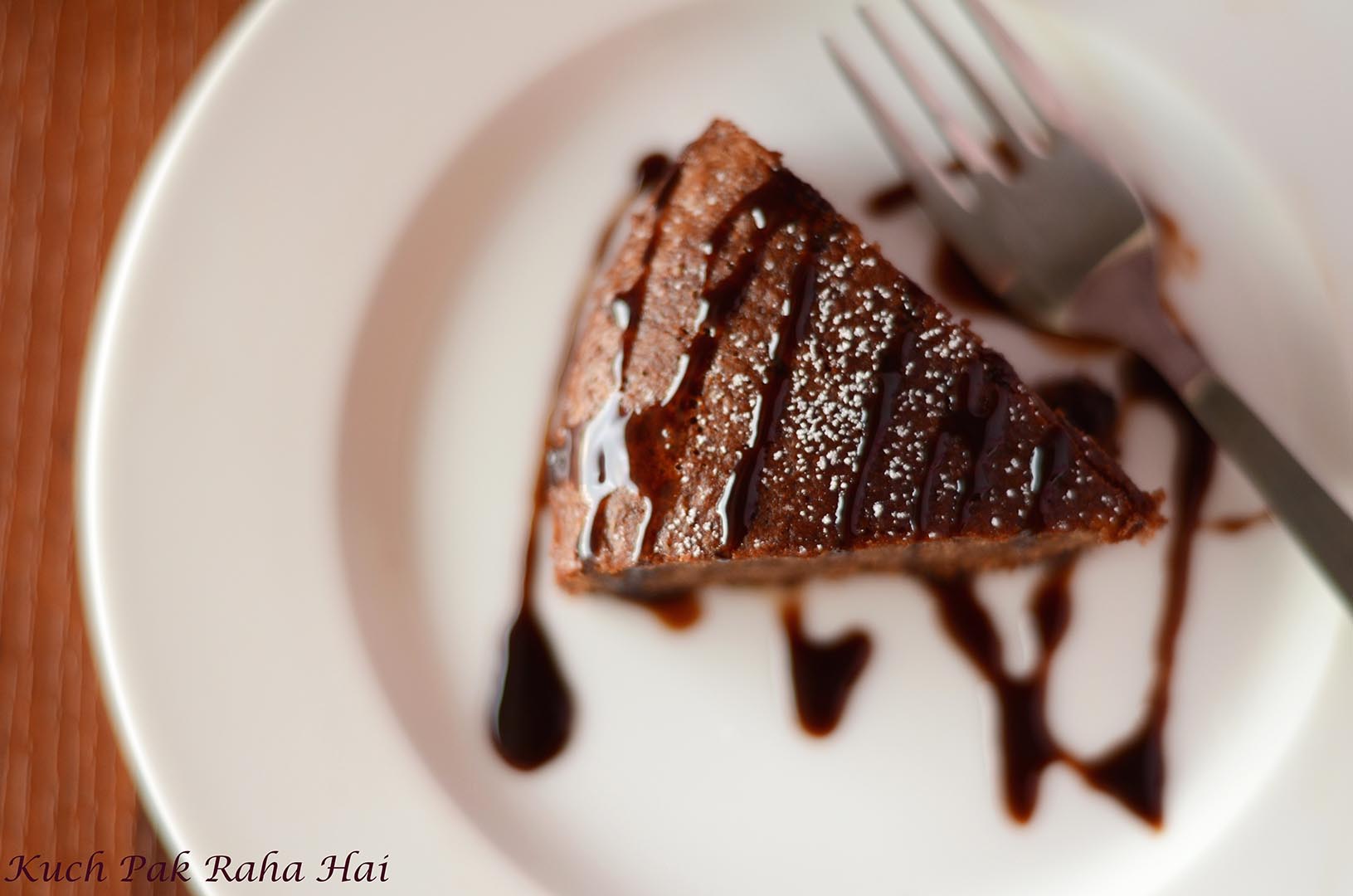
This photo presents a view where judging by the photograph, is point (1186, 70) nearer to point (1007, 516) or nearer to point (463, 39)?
point (1007, 516)

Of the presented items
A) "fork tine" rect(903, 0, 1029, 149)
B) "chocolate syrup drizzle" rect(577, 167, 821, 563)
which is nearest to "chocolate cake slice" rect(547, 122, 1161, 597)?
"chocolate syrup drizzle" rect(577, 167, 821, 563)

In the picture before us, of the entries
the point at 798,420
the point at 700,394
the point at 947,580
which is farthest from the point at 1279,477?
the point at 700,394

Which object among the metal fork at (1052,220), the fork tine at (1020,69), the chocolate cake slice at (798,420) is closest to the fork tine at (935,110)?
the metal fork at (1052,220)

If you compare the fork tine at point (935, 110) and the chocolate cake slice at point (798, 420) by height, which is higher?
the fork tine at point (935, 110)

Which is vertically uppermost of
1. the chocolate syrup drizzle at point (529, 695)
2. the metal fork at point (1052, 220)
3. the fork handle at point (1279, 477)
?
the metal fork at point (1052, 220)

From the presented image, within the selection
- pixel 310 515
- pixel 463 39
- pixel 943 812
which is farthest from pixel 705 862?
pixel 463 39

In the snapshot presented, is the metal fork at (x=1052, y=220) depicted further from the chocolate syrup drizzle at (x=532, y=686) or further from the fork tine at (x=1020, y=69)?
the chocolate syrup drizzle at (x=532, y=686)

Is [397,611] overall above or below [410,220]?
below
